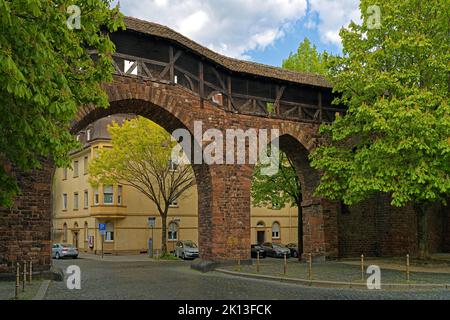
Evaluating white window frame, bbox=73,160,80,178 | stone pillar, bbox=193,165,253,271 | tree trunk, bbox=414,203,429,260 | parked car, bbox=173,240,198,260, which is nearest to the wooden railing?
stone pillar, bbox=193,165,253,271

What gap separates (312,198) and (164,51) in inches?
399

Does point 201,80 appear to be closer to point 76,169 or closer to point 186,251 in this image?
point 186,251

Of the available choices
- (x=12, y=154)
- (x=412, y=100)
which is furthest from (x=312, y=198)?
(x=12, y=154)

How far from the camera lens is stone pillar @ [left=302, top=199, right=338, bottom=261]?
23891 millimetres

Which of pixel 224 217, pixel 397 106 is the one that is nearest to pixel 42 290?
pixel 224 217

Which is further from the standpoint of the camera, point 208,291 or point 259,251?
point 259,251

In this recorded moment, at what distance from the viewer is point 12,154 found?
9.20 meters

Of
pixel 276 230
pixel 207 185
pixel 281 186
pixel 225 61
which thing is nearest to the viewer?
pixel 207 185

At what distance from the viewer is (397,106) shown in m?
17.9

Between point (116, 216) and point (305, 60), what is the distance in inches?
715

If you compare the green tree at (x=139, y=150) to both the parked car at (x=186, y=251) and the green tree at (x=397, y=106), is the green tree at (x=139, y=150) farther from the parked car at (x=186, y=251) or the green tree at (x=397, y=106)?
the green tree at (x=397, y=106)

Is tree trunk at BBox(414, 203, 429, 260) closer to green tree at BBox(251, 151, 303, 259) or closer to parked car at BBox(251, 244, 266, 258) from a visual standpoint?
green tree at BBox(251, 151, 303, 259)

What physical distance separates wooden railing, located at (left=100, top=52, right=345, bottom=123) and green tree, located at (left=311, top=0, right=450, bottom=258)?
302 centimetres
